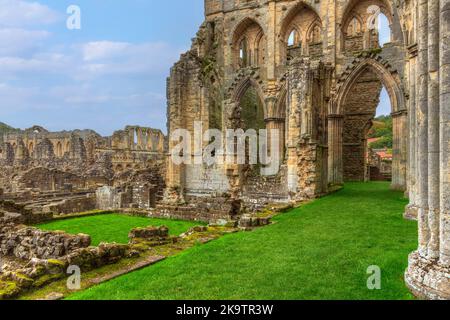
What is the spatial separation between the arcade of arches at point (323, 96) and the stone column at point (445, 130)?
0.4 inches

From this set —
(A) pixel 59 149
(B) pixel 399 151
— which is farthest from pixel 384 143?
(A) pixel 59 149

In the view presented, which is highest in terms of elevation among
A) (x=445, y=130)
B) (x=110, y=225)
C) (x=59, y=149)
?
(x=59, y=149)

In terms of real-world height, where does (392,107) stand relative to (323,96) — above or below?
below

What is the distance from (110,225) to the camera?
431 inches

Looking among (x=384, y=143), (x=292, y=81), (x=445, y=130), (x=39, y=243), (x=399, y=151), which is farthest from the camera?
(x=384, y=143)

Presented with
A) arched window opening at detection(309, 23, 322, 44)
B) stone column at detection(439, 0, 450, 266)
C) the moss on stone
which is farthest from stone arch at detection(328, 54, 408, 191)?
the moss on stone

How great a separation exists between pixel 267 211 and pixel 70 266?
6.70 m

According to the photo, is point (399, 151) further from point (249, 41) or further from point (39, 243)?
point (39, 243)

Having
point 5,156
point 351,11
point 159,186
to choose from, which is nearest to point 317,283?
point 159,186

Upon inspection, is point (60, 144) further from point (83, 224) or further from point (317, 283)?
point (317, 283)

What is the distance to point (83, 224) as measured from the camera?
36.8ft

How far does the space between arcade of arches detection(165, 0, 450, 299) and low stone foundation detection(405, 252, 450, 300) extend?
0.01 m

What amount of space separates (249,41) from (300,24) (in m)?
3.72

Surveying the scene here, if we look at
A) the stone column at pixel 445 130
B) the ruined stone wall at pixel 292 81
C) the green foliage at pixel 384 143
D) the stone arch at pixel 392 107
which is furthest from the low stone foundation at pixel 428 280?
the green foliage at pixel 384 143
